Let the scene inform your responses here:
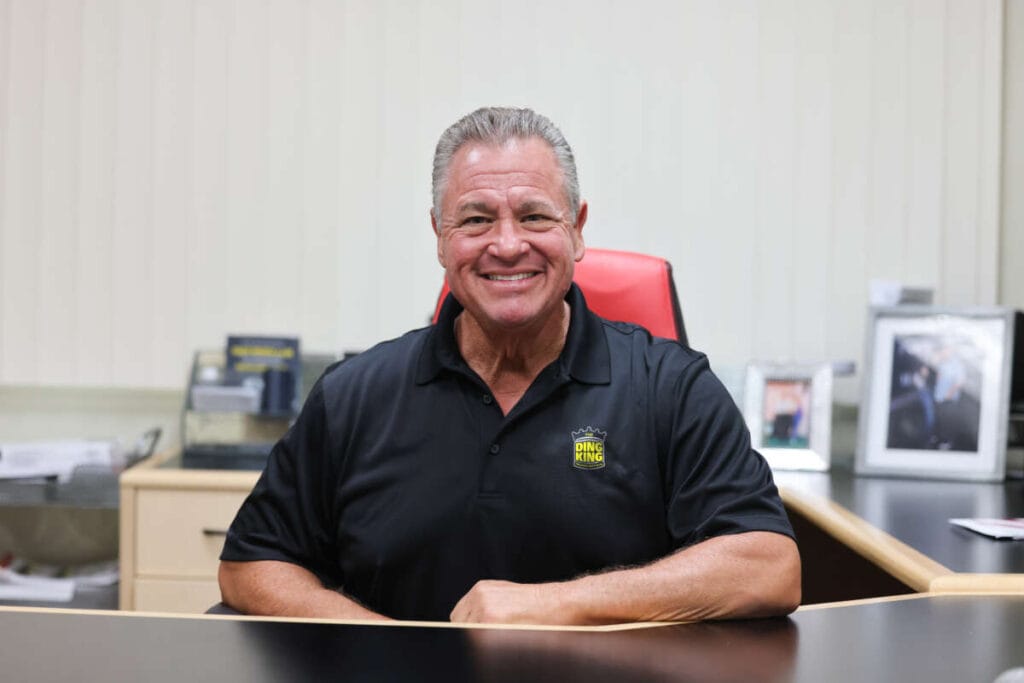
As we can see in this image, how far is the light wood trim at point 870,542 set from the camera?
147 centimetres

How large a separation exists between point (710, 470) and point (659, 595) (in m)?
0.26

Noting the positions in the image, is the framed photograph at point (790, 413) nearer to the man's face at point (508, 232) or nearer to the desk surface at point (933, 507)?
the desk surface at point (933, 507)

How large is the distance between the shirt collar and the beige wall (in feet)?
5.38

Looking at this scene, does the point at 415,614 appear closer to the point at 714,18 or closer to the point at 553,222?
the point at 553,222

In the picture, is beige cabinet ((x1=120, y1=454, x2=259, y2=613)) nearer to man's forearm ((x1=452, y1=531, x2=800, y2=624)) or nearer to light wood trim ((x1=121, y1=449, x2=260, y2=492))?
light wood trim ((x1=121, y1=449, x2=260, y2=492))

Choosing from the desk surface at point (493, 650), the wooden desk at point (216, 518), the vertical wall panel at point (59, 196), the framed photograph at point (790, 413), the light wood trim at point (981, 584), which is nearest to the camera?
the desk surface at point (493, 650)

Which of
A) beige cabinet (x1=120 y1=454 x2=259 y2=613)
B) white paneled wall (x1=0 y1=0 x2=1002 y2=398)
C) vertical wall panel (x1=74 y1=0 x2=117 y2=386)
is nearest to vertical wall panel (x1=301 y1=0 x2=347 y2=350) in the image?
white paneled wall (x1=0 y1=0 x2=1002 y2=398)

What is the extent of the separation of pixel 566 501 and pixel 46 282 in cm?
194

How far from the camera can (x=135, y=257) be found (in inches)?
113

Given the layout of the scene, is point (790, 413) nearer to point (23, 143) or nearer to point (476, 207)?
point (476, 207)

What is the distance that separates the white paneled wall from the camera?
9.18 ft

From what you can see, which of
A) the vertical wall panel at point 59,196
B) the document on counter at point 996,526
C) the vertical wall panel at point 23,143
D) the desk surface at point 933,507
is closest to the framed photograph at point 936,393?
the desk surface at point 933,507

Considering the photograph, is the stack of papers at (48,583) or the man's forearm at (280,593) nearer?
the man's forearm at (280,593)

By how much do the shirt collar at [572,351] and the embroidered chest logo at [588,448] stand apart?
79mm
